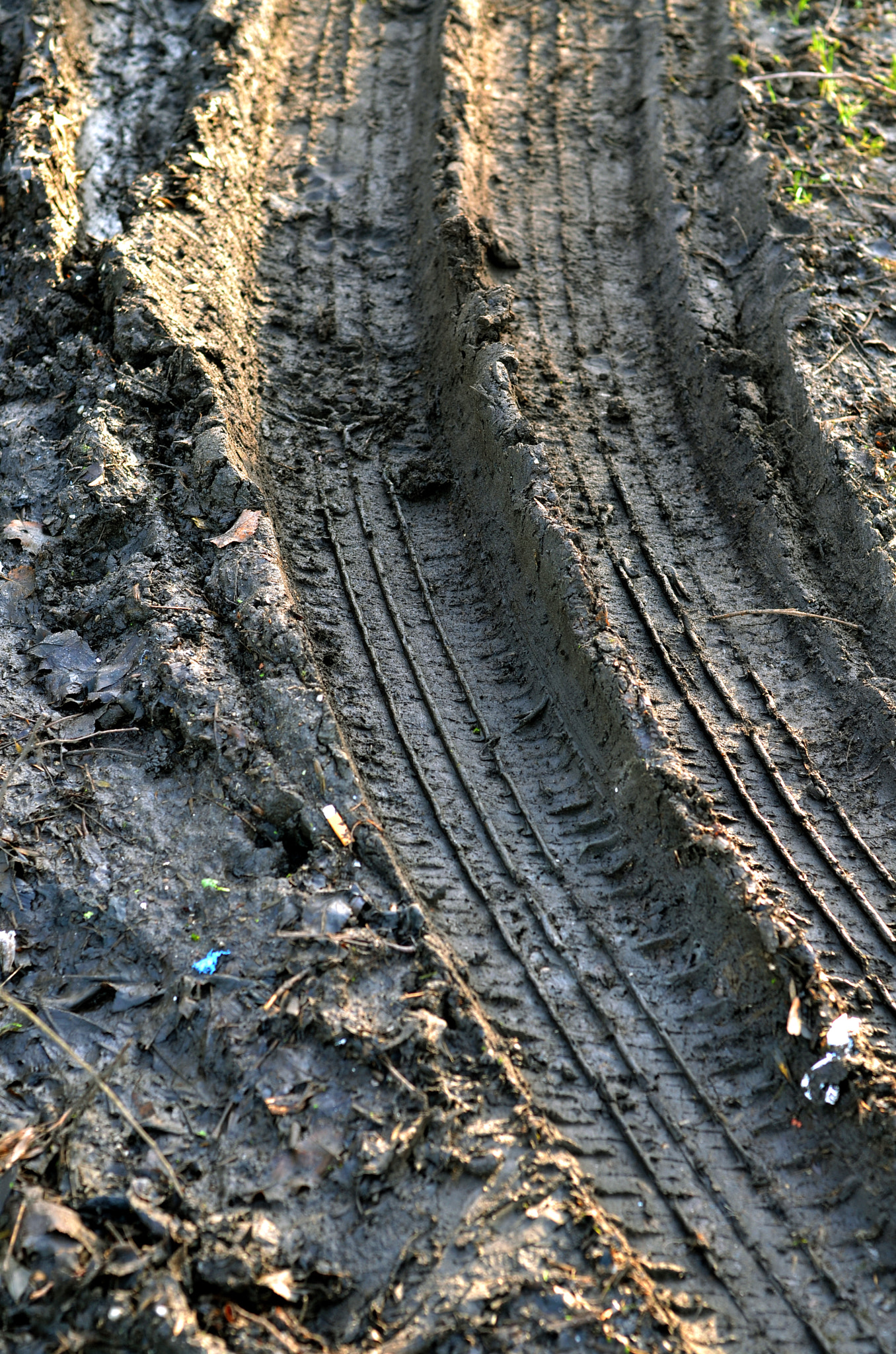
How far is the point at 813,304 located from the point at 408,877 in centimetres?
464

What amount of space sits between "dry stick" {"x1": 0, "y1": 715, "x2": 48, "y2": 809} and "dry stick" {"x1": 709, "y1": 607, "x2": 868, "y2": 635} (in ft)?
11.3

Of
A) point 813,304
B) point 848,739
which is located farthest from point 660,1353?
point 813,304

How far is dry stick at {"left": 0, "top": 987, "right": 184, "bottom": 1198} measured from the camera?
11.3 ft

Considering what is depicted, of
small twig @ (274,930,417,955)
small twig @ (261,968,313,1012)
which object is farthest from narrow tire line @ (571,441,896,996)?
small twig @ (261,968,313,1012)

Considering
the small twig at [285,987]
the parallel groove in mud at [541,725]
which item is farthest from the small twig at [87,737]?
the small twig at [285,987]

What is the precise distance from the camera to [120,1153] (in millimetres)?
3465

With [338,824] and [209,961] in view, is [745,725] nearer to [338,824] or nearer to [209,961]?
[338,824]

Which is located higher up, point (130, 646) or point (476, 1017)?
point (130, 646)

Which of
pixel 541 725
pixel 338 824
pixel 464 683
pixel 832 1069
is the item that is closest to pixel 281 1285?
pixel 338 824

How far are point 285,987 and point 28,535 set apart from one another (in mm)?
2911

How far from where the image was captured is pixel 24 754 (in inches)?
175

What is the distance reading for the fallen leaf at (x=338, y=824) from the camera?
162 inches

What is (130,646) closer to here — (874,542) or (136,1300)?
(136,1300)

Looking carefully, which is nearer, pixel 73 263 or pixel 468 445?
pixel 468 445
